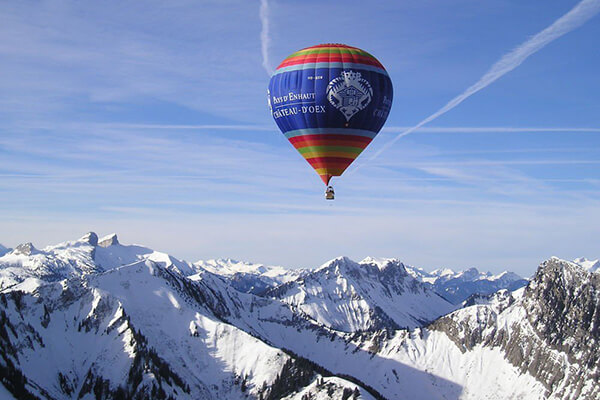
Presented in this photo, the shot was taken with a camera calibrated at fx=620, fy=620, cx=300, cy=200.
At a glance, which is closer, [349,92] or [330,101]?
[330,101]

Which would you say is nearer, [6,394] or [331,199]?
[331,199]

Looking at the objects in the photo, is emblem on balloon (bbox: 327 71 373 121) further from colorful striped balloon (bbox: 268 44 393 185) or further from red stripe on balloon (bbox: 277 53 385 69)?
red stripe on balloon (bbox: 277 53 385 69)

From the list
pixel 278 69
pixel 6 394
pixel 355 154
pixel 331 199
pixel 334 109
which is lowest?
pixel 6 394

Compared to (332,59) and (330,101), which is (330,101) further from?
(332,59)


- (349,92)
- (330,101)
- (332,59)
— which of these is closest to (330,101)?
(330,101)

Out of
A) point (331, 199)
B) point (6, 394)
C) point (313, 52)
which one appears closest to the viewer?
point (331, 199)

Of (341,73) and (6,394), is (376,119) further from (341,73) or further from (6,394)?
(6,394)

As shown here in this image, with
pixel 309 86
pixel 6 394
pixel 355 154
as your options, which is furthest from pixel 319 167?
pixel 6 394

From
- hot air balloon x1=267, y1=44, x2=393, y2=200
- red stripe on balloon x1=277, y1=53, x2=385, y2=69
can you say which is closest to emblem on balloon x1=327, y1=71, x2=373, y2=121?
hot air balloon x1=267, y1=44, x2=393, y2=200
